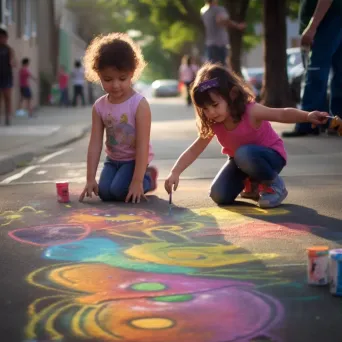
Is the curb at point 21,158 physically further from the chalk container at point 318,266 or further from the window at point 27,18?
the window at point 27,18

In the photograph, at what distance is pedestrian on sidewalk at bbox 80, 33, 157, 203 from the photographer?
20.4 feet

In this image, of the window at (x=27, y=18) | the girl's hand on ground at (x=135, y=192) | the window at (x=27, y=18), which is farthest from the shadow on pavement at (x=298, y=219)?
the window at (x=27, y=18)

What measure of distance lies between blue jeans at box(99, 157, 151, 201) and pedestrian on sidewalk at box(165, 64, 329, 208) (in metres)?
0.61

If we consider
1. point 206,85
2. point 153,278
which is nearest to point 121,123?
point 206,85

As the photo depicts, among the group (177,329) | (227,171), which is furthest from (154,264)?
(227,171)

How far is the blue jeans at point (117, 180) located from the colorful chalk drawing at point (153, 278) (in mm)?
722

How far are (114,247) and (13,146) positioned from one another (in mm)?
6937

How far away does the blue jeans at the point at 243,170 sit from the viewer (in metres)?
5.81

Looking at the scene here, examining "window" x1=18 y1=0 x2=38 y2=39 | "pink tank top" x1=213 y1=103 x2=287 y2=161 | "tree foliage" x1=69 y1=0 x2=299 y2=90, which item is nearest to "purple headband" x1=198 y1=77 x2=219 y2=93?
"pink tank top" x1=213 y1=103 x2=287 y2=161

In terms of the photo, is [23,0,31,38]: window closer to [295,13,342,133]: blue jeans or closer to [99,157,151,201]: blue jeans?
[295,13,342,133]: blue jeans

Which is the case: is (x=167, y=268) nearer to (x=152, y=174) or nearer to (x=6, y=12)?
(x=152, y=174)

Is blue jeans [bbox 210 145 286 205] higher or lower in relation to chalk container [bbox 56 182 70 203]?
higher

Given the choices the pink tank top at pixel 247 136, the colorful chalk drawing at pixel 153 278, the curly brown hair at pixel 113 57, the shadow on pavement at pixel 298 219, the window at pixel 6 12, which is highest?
the window at pixel 6 12

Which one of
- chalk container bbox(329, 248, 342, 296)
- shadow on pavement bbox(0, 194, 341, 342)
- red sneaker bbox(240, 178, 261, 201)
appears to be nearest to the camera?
shadow on pavement bbox(0, 194, 341, 342)
